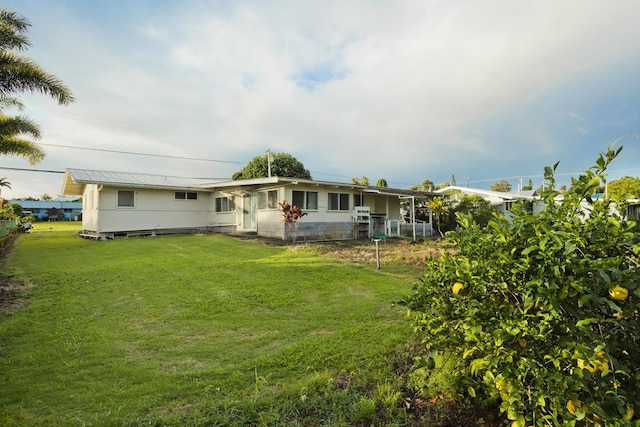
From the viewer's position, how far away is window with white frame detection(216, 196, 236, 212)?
19031mm

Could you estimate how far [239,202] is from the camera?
18.5 m

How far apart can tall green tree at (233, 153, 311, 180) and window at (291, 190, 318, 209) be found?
19833mm

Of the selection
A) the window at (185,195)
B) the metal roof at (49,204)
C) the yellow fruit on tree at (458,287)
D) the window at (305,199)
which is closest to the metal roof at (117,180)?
the window at (185,195)

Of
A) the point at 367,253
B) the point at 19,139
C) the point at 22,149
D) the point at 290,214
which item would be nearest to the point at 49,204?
the point at 19,139

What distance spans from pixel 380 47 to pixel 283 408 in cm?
992

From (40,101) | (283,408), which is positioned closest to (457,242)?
(283,408)

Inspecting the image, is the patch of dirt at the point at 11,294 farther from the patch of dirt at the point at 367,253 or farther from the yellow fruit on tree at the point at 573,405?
the patch of dirt at the point at 367,253

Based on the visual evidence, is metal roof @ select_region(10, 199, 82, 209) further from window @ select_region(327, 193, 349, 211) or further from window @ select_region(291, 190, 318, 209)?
window @ select_region(327, 193, 349, 211)

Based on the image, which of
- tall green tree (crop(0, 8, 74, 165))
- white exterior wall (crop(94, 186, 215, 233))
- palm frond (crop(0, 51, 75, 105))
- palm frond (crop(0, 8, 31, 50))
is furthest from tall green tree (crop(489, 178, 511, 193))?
palm frond (crop(0, 8, 31, 50))

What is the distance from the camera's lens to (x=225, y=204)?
766 inches

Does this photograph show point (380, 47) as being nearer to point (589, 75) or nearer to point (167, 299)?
point (589, 75)

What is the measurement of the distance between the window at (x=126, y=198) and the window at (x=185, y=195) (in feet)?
7.32

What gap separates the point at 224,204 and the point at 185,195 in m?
2.29

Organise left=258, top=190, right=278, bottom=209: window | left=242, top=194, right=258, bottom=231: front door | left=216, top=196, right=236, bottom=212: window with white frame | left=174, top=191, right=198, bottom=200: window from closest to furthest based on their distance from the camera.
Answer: left=258, top=190, right=278, bottom=209: window < left=242, top=194, right=258, bottom=231: front door < left=174, top=191, right=198, bottom=200: window < left=216, top=196, right=236, bottom=212: window with white frame
